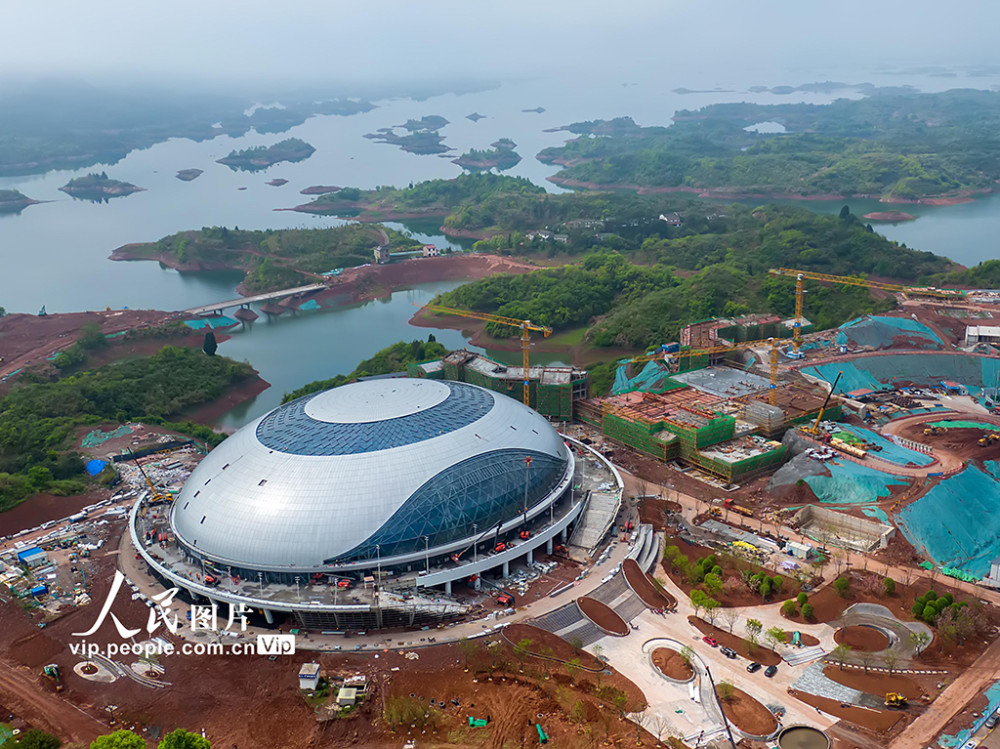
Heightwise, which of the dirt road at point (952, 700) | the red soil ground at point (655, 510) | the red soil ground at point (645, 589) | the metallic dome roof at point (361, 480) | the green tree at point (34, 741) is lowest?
the red soil ground at point (655, 510)

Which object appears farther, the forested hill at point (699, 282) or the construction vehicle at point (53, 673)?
the forested hill at point (699, 282)

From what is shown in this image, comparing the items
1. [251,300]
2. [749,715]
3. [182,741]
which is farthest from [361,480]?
[251,300]

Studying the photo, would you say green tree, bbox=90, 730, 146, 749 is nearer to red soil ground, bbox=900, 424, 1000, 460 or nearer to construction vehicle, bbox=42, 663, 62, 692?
construction vehicle, bbox=42, 663, 62, 692

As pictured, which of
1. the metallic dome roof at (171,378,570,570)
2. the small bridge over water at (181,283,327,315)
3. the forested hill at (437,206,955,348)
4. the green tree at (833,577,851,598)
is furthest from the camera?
the small bridge over water at (181,283,327,315)

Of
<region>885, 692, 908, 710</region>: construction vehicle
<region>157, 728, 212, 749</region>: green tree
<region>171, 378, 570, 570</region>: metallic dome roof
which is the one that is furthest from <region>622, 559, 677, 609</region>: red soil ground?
<region>157, 728, 212, 749</region>: green tree

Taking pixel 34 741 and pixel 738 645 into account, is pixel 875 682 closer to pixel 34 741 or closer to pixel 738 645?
pixel 738 645

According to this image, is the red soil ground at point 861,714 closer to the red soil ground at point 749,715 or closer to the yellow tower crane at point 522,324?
the red soil ground at point 749,715

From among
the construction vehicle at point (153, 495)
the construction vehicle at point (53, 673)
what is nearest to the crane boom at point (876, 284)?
the construction vehicle at point (153, 495)

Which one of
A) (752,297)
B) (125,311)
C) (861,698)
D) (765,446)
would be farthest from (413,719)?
(125,311)
